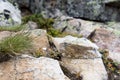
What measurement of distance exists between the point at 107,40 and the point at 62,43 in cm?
159

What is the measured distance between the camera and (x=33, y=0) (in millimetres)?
8820

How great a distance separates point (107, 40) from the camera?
6.82 m

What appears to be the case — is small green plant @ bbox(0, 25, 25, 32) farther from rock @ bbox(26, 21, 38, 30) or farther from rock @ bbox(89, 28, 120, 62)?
rock @ bbox(89, 28, 120, 62)

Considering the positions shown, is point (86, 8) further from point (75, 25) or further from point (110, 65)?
point (110, 65)

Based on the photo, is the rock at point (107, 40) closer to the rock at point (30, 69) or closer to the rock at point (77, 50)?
the rock at point (77, 50)

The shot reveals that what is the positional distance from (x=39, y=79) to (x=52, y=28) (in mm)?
3234

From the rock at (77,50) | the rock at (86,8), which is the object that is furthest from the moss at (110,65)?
the rock at (86,8)

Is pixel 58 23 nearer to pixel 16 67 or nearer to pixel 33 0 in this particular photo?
pixel 33 0

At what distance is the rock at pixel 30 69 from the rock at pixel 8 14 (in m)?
2.14

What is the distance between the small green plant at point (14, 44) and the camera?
4438 mm

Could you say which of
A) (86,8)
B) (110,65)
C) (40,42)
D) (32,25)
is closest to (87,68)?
(110,65)

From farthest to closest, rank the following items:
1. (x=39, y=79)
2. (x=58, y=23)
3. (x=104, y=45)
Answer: (x=58, y=23) < (x=104, y=45) < (x=39, y=79)

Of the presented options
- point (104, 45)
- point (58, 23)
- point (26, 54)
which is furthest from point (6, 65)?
point (58, 23)

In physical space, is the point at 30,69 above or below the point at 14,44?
below
